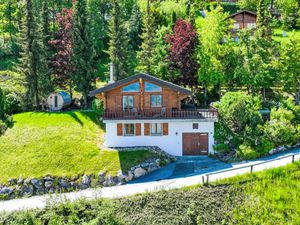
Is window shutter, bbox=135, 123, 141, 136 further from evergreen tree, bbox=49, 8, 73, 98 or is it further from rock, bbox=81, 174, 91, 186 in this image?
evergreen tree, bbox=49, 8, 73, 98

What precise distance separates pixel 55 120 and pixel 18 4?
1298 inches

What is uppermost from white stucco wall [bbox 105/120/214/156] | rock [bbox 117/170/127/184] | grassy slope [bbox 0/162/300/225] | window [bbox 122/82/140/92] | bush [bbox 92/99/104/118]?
window [bbox 122/82/140/92]

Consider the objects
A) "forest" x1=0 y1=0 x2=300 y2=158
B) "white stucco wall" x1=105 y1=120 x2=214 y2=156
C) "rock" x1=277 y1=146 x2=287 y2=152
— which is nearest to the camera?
"rock" x1=277 y1=146 x2=287 y2=152

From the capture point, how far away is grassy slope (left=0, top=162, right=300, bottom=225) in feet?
81.5

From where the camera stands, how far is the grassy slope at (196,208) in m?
24.8

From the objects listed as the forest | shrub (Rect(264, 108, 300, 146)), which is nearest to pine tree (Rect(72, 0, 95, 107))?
the forest

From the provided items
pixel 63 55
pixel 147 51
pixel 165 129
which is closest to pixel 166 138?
pixel 165 129

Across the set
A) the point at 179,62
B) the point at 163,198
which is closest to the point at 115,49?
the point at 179,62

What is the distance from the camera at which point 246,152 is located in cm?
3272

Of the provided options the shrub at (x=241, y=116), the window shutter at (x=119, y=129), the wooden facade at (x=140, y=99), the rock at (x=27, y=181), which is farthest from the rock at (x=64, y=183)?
the shrub at (x=241, y=116)

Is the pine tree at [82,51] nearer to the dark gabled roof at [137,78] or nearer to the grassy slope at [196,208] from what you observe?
the dark gabled roof at [137,78]

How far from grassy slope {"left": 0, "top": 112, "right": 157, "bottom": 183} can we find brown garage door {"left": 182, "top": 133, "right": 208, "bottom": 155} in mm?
3438

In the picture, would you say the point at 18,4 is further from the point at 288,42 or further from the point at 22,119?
the point at 288,42

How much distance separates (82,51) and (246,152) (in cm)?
2016
